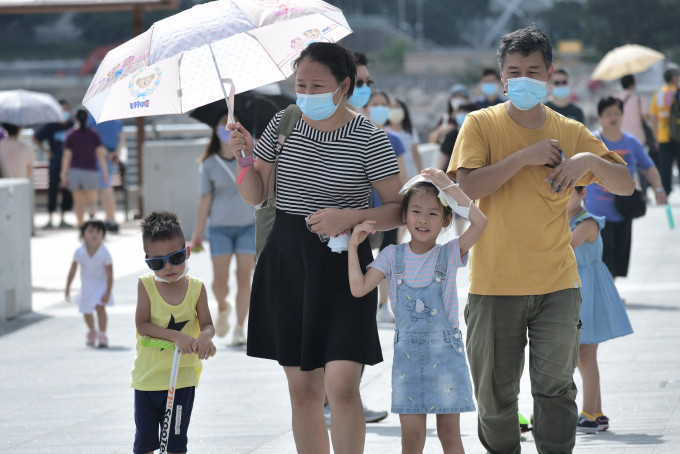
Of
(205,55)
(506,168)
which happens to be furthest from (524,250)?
(205,55)

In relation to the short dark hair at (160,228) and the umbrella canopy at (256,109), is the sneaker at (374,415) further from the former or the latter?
the short dark hair at (160,228)

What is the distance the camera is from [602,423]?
591 centimetres

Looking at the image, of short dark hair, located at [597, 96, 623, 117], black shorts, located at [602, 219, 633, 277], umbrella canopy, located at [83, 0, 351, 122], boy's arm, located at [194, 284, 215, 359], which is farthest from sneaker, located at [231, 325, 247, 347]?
boy's arm, located at [194, 284, 215, 359]

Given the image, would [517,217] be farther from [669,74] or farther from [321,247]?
[669,74]

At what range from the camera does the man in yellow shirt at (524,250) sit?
4516 millimetres

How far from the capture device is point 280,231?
4695mm

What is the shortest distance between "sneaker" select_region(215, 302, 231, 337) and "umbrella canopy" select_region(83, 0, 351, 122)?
3.84 meters

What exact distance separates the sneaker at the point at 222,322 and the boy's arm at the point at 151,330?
4.09 metres

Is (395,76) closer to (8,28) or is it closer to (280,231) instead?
(8,28)

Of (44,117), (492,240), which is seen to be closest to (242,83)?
(492,240)

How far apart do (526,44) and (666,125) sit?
12883mm

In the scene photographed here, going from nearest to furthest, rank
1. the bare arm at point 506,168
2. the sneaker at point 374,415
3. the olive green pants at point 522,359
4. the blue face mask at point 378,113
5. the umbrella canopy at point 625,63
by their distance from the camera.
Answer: the bare arm at point 506,168 → the olive green pants at point 522,359 → the sneaker at point 374,415 → the blue face mask at point 378,113 → the umbrella canopy at point 625,63

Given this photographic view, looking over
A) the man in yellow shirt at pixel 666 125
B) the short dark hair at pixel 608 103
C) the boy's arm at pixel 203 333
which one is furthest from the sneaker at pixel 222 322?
the man in yellow shirt at pixel 666 125

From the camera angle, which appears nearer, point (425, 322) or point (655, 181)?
point (425, 322)
